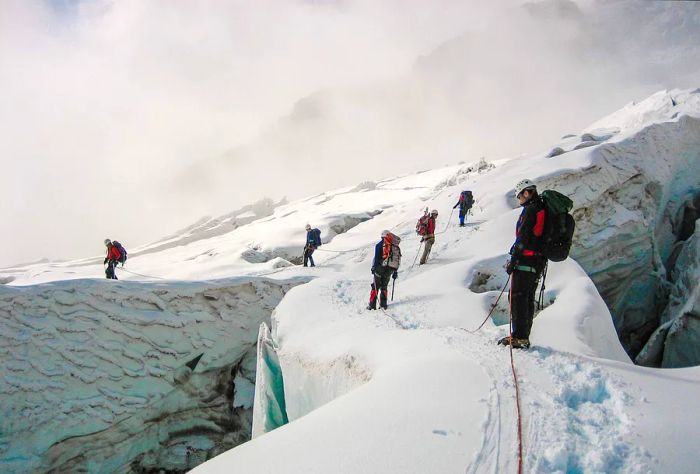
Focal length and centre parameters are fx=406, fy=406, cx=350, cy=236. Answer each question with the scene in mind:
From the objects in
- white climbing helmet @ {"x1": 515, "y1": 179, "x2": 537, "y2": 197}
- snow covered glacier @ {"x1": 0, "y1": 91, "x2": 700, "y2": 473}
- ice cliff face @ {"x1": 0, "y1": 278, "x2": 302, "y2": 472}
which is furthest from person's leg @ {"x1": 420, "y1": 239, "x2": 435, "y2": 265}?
white climbing helmet @ {"x1": 515, "y1": 179, "x2": 537, "y2": 197}

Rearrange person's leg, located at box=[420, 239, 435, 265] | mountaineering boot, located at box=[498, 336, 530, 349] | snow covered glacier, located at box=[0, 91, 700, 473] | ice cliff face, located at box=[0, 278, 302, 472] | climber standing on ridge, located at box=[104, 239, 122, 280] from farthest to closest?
1. climber standing on ridge, located at box=[104, 239, 122, 280]
2. person's leg, located at box=[420, 239, 435, 265]
3. ice cliff face, located at box=[0, 278, 302, 472]
4. mountaineering boot, located at box=[498, 336, 530, 349]
5. snow covered glacier, located at box=[0, 91, 700, 473]

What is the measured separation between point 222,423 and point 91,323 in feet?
15.1

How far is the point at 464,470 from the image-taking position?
2.43 meters

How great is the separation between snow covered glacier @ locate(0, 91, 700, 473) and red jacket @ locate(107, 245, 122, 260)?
67.8 inches

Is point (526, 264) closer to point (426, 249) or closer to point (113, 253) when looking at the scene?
point (426, 249)

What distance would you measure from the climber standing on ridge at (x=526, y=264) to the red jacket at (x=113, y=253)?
1384 cm

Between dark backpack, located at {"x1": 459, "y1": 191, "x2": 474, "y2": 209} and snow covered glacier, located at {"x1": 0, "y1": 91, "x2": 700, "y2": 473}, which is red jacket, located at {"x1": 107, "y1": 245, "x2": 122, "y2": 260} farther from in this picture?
dark backpack, located at {"x1": 459, "y1": 191, "x2": 474, "y2": 209}

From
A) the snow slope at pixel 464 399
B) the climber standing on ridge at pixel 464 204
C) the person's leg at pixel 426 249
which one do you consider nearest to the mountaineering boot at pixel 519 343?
the snow slope at pixel 464 399

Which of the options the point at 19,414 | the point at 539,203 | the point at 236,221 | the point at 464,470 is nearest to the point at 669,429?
the point at 464,470

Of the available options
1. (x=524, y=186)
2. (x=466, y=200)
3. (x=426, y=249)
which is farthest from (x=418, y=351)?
(x=466, y=200)

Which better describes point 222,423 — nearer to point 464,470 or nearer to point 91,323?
point 91,323

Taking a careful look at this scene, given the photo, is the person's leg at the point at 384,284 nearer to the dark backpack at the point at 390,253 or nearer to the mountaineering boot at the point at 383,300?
the mountaineering boot at the point at 383,300

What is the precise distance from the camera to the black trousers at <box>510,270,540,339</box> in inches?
177

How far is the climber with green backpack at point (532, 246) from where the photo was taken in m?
4.49
